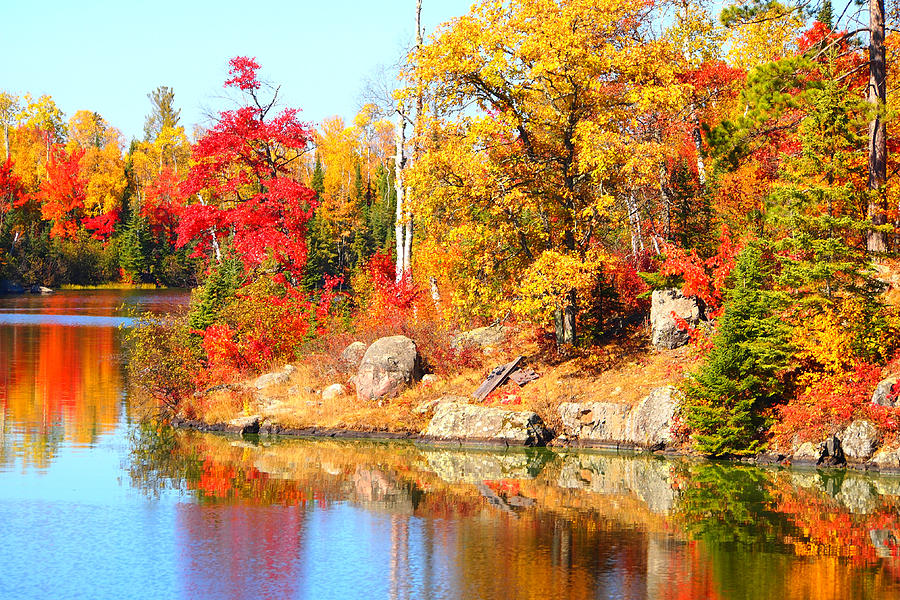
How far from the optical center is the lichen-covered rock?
2600cm

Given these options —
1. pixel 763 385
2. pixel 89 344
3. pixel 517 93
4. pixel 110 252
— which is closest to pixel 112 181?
pixel 110 252

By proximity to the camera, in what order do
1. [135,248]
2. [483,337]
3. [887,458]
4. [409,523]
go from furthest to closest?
[135,248] < [483,337] < [887,458] < [409,523]

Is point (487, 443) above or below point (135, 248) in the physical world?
below

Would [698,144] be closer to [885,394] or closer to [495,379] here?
[495,379]

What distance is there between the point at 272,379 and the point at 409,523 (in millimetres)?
13201

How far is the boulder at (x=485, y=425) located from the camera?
86.0 ft

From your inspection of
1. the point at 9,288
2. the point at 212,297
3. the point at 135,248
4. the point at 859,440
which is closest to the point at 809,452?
the point at 859,440

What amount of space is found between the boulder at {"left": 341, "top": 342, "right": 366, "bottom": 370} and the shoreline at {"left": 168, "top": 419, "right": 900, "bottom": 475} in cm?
292

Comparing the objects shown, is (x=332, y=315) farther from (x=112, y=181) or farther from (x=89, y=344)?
(x=112, y=181)

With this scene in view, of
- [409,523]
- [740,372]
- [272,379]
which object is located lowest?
[409,523]

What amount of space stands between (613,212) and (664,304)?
3.21m

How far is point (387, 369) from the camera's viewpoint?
2912 centimetres

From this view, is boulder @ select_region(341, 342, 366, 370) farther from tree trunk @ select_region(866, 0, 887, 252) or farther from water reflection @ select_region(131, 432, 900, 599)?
tree trunk @ select_region(866, 0, 887, 252)

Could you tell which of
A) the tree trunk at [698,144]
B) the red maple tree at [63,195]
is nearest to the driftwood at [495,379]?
the tree trunk at [698,144]
